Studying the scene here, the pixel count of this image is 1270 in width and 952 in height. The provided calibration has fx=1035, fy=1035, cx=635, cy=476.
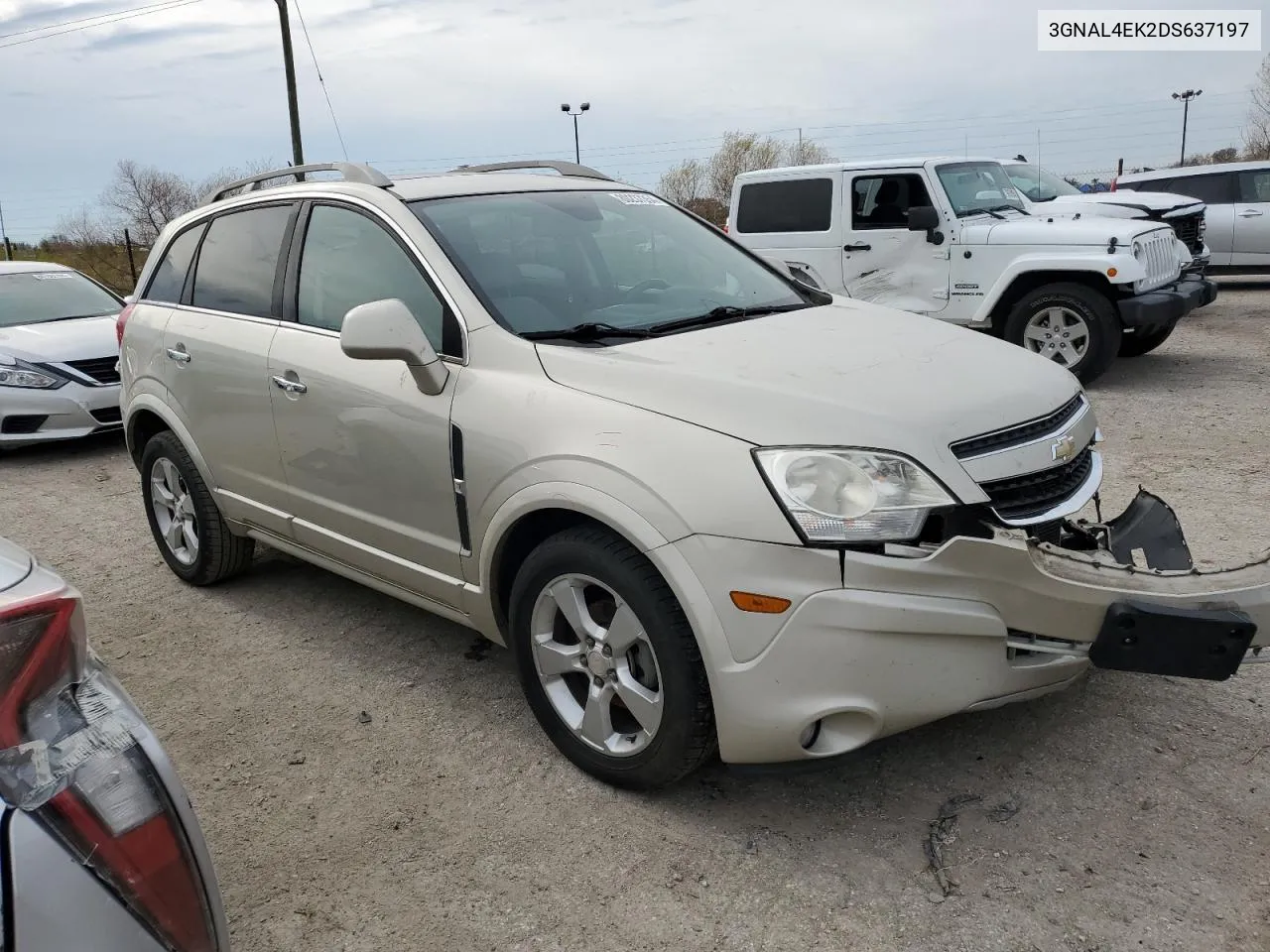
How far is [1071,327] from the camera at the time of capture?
8531 millimetres

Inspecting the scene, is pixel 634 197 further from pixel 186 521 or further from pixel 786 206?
pixel 786 206

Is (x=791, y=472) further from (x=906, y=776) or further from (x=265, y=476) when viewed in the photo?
(x=265, y=476)

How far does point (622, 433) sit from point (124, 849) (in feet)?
5.31

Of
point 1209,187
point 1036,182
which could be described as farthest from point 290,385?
point 1209,187

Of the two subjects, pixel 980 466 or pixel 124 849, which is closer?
pixel 124 849

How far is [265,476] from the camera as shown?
4105 mm

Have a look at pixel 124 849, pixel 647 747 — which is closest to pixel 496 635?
pixel 647 747

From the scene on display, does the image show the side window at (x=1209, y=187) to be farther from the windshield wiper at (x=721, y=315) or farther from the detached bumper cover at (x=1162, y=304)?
the windshield wiper at (x=721, y=315)

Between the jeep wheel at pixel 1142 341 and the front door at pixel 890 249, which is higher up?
the front door at pixel 890 249

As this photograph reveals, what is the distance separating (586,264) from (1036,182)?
9070mm

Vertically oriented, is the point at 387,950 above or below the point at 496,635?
below

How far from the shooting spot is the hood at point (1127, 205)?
31.5 ft

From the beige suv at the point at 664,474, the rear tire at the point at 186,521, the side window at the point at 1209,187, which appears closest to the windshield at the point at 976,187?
the side window at the point at 1209,187

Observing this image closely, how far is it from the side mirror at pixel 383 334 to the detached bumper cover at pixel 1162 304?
6804 millimetres
